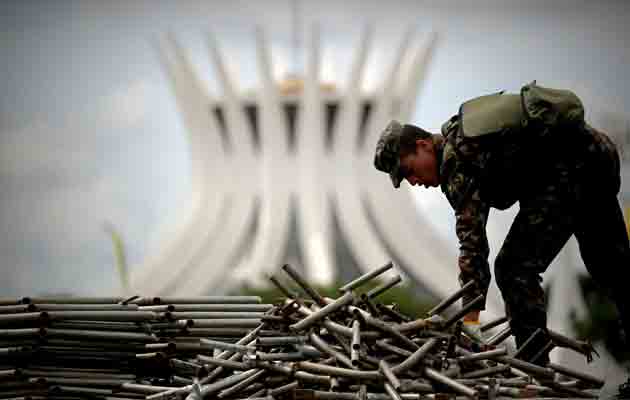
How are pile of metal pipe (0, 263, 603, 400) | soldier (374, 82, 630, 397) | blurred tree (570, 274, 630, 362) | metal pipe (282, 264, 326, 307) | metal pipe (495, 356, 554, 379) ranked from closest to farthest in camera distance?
1. pile of metal pipe (0, 263, 603, 400)
2. metal pipe (495, 356, 554, 379)
3. soldier (374, 82, 630, 397)
4. metal pipe (282, 264, 326, 307)
5. blurred tree (570, 274, 630, 362)

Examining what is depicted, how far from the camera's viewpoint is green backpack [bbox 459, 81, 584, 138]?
16.4 feet

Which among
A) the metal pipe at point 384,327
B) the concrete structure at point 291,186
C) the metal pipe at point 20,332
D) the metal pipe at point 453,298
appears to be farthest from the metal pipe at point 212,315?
the concrete structure at point 291,186

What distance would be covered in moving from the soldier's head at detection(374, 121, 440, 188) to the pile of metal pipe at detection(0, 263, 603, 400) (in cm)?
49

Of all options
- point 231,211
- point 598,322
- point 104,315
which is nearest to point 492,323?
point 104,315

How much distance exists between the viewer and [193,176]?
48.0m

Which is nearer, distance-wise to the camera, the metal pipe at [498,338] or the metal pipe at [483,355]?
the metal pipe at [483,355]

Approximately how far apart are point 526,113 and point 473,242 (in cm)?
67

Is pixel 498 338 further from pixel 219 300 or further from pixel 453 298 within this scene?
pixel 219 300

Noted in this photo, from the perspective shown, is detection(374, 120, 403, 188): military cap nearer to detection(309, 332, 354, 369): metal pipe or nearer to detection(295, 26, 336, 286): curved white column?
detection(309, 332, 354, 369): metal pipe

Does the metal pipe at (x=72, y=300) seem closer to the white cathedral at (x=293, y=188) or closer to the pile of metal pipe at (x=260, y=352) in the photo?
the pile of metal pipe at (x=260, y=352)

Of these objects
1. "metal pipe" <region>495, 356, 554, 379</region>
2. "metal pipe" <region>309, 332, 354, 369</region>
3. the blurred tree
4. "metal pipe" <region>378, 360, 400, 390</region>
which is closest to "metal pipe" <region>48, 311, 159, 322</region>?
"metal pipe" <region>309, 332, 354, 369</region>

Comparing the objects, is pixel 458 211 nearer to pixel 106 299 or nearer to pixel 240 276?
pixel 106 299

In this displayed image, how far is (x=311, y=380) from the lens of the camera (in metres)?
4.60

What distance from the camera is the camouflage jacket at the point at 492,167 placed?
505cm
